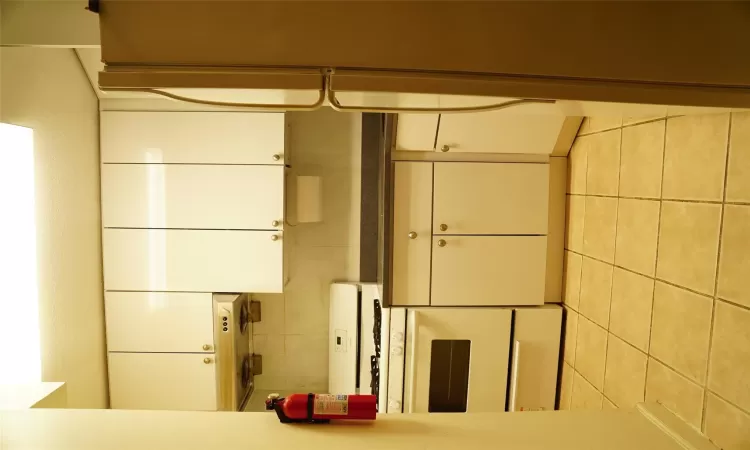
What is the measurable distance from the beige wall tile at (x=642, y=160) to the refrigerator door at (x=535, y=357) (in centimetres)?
54

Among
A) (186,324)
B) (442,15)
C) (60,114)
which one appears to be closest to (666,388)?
(442,15)

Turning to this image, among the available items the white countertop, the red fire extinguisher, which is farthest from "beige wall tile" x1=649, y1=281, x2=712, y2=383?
the red fire extinguisher

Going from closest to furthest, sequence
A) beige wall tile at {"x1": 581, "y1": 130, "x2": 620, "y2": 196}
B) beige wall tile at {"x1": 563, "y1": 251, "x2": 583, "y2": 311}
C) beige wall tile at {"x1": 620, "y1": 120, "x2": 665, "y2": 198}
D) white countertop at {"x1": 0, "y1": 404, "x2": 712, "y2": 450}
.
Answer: white countertop at {"x1": 0, "y1": 404, "x2": 712, "y2": 450} → beige wall tile at {"x1": 620, "y1": 120, "x2": 665, "y2": 198} → beige wall tile at {"x1": 581, "y1": 130, "x2": 620, "y2": 196} → beige wall tile at {"x1": 563, "y1": 251, "x2": 583, "y2": 311}

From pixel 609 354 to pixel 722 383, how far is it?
0.42 meters

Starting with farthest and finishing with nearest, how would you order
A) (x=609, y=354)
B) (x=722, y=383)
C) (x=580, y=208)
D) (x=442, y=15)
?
(x=580, y=208), (x=609, y=354), (x=722, y=383), (x=442, y=15)

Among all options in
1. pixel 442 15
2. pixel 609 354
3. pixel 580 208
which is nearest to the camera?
pixel 442 15

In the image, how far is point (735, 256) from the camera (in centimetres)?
84

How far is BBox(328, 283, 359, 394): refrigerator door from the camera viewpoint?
195cm

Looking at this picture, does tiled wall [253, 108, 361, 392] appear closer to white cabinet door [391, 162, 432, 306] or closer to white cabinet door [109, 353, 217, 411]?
white cabinet door [109, 353, 217, 411]

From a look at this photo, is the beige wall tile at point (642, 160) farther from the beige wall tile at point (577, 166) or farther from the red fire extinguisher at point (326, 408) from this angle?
the red fire extinguisher at point (326, 408)

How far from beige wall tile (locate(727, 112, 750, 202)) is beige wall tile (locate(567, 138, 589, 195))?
0.59m

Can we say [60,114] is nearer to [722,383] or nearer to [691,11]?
[691,11]

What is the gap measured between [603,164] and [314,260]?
4.05 feet

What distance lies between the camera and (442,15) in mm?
553
